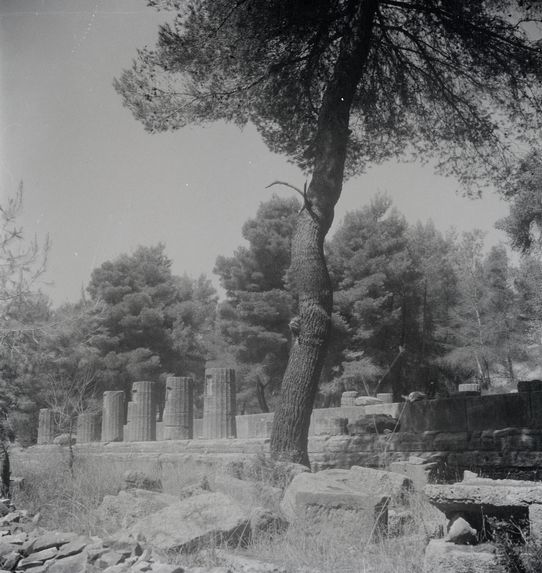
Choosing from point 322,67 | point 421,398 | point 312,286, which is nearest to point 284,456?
point 312,286

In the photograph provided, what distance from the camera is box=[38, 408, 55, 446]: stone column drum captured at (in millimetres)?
21156

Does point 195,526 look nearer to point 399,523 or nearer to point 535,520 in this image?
point 399,523

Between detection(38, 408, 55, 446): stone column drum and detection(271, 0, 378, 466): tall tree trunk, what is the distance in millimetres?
15245

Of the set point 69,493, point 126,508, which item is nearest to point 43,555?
point 126,508

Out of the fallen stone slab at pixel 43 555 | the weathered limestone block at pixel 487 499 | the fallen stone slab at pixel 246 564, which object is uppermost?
the weathered limestone block at pixel 487 499

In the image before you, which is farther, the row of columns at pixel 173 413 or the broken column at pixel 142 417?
the broken column at pixel 142 417

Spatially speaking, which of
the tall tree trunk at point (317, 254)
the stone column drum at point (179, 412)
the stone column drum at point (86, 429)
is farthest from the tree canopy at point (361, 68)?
the stone column drum at point (86, 429)

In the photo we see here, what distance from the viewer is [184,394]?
661 inches

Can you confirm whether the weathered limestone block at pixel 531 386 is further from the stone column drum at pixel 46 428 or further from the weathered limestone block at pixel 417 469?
the stone column drum at pixel 46 428

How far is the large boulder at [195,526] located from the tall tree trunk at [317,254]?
→ 9.14 ft

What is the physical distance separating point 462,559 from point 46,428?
2003cm

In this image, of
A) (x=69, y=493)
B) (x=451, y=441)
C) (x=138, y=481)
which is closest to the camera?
(x=69, y=493)

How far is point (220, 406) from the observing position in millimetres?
15281

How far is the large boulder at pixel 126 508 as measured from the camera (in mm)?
5956
